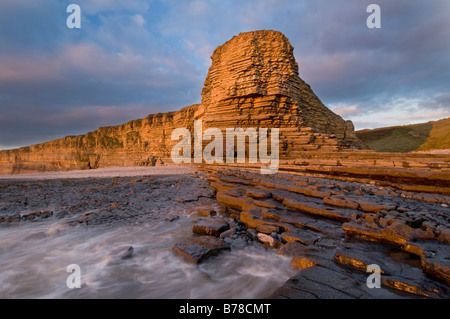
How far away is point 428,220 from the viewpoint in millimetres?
3322

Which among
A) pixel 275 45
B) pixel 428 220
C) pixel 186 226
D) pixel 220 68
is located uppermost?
pixel 275 45

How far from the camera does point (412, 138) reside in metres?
33.1

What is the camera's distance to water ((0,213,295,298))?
262 centimetres

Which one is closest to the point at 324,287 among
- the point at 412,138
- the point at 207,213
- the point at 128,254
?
the point at 128,254

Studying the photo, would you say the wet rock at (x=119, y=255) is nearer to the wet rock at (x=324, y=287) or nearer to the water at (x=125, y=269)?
the water at (x=125, y=269)

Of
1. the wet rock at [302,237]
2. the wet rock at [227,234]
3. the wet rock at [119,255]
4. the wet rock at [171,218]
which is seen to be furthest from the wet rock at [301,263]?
the wet rock at [171,218]

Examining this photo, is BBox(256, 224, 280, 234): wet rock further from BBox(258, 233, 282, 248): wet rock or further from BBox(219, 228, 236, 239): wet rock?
Answer: BBox(219, 228, 236, 239): wet rock

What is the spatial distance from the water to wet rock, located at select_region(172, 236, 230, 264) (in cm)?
10

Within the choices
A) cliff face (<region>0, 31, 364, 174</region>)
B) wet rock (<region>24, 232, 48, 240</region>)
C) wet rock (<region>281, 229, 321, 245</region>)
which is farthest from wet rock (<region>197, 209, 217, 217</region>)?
cliff face (<region>0, 31, 364, 174</region>)

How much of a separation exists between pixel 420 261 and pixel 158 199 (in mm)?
7099

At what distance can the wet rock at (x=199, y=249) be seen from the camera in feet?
10.7
